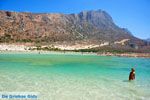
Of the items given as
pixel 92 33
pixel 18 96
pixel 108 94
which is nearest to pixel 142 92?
pixel 108 94

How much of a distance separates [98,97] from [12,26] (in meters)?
122

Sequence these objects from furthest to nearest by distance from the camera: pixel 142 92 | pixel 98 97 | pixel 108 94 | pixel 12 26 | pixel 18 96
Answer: pixel 12 26
pixel 142 92
pixel 108 94
pixel 98 97
pixel 18 96

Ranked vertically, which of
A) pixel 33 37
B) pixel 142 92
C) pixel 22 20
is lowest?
pixel 142 92

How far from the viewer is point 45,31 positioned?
135 meters

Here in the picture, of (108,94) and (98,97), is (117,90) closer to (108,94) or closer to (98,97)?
(108,94)

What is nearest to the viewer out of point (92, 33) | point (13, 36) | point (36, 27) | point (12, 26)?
point (13, 36)

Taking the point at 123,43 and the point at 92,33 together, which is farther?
the point at 92,33

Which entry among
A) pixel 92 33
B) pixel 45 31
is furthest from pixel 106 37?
pixel 45 31

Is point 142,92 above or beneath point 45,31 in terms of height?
beneath

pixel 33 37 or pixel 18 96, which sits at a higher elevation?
pixel 33 37

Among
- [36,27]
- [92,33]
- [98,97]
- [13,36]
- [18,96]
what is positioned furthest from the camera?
[92,33]

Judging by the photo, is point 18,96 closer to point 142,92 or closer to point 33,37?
point 142,92

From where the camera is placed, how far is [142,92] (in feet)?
48.4

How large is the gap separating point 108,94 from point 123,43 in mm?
121204
